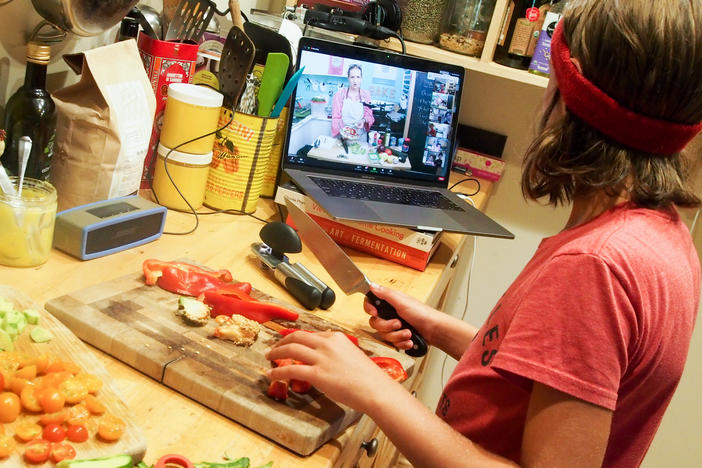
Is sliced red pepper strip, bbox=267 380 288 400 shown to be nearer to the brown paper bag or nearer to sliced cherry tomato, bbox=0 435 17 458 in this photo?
sliced cherry tomato, bbox=0 435 17 458

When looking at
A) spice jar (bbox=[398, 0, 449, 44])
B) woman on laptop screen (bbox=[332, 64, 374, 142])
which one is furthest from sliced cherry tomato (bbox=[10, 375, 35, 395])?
spice jar (bbox=[398, 0, 449, 44])

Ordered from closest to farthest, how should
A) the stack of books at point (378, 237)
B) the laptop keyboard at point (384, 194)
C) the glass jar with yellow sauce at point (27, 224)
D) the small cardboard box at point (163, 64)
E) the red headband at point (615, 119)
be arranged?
the red headband at point (615, 119), the glass jar with yellow sauce at point (27, 224), the small cardboard box at point (163, 64), the stack of books at point (378, 237), the laptop keyboard at point (384, 194)

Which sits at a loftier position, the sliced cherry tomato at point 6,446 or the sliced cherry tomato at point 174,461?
the sliced cherry tomato at point 6,446

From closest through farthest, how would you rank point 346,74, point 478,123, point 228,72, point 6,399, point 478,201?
1. point 6,399
2. point 228,72
3. point 346,74
4. point 478,201
5. point 478,123

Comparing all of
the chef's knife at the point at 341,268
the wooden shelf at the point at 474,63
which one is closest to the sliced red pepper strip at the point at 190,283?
the chef's knife at the point at 341,268

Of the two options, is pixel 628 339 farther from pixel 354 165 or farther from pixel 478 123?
pixel 478 123

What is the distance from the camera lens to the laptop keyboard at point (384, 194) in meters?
1.48

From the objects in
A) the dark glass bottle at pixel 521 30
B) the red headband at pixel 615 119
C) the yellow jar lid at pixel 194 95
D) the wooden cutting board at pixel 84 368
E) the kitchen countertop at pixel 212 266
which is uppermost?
the dark glass bottle at pixel 521 30

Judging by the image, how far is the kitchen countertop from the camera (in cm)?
75

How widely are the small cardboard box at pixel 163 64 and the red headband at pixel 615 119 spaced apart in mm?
763

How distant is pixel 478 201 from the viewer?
1911mm

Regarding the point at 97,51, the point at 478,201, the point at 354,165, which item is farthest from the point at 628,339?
the point at 478,201

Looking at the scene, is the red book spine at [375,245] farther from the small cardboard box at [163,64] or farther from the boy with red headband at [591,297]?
the boy with red headband at [591,297]

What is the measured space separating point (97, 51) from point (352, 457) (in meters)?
0.72
